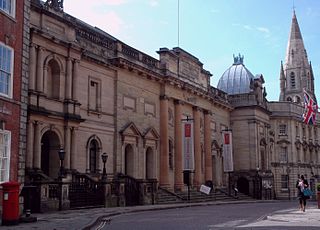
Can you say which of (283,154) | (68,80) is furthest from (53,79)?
(283,154)

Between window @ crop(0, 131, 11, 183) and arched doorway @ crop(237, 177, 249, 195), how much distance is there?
40613mm

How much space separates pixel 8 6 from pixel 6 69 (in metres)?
2.44

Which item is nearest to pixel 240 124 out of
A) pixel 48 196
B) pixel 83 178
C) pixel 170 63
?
pixel 170 63

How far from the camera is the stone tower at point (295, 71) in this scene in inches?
4038

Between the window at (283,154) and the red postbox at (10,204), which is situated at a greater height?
the window at (283,154)

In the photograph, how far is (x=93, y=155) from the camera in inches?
1253

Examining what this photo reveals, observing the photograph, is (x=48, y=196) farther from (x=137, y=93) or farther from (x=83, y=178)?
(x=137, y=93)

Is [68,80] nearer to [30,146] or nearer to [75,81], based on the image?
[75,81]

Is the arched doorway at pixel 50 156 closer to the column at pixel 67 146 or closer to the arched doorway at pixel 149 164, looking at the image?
the column at pixel 67 146

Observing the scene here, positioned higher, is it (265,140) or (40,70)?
(40,70)

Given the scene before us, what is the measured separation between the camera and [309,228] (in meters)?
15.8

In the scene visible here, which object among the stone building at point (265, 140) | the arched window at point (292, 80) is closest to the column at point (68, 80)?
the stone building at point (265, 140)

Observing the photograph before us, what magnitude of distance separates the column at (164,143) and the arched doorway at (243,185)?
19.2 metres

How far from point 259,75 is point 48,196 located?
42541mm
